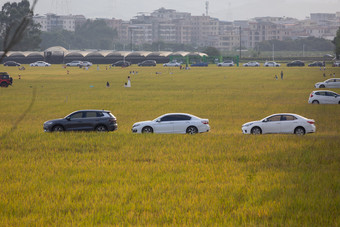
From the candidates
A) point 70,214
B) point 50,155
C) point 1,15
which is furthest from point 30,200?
point 1,15

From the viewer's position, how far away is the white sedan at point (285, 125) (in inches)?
1220

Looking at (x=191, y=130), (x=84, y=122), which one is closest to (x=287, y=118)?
(x=191, y=130)

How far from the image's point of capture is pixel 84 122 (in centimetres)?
3138

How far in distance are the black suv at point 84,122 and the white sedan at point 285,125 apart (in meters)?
8.28

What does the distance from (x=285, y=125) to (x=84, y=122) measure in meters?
11.4

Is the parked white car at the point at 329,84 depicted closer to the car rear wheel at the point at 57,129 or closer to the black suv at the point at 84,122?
the black suv at the point at 84,122

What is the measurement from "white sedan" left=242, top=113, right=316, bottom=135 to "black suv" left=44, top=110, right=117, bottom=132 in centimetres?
828

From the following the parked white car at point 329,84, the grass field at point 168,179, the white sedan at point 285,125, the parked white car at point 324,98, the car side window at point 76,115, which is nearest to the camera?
the grass field at point 168,179

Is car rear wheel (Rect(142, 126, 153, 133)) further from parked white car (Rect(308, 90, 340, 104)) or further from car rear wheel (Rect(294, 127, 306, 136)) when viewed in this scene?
parked white car (Rect(308, 90, 340, 104))

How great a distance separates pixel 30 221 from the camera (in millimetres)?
14562

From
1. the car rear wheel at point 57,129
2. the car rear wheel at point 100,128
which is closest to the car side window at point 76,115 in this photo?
the car rear wheel at point 57,129

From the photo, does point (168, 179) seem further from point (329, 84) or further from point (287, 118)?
point (329, 84)

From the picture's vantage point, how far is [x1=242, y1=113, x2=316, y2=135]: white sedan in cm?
3100

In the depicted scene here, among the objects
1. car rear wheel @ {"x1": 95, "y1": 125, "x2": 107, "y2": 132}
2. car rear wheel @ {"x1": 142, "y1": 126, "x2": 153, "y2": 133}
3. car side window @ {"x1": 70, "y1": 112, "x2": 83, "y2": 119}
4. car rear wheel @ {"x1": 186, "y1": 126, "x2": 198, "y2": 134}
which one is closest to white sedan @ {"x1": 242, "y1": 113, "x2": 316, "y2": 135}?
car rear wheel @ {"x1": 186, "y1": 126, "x2": 198, "y2": 134}
